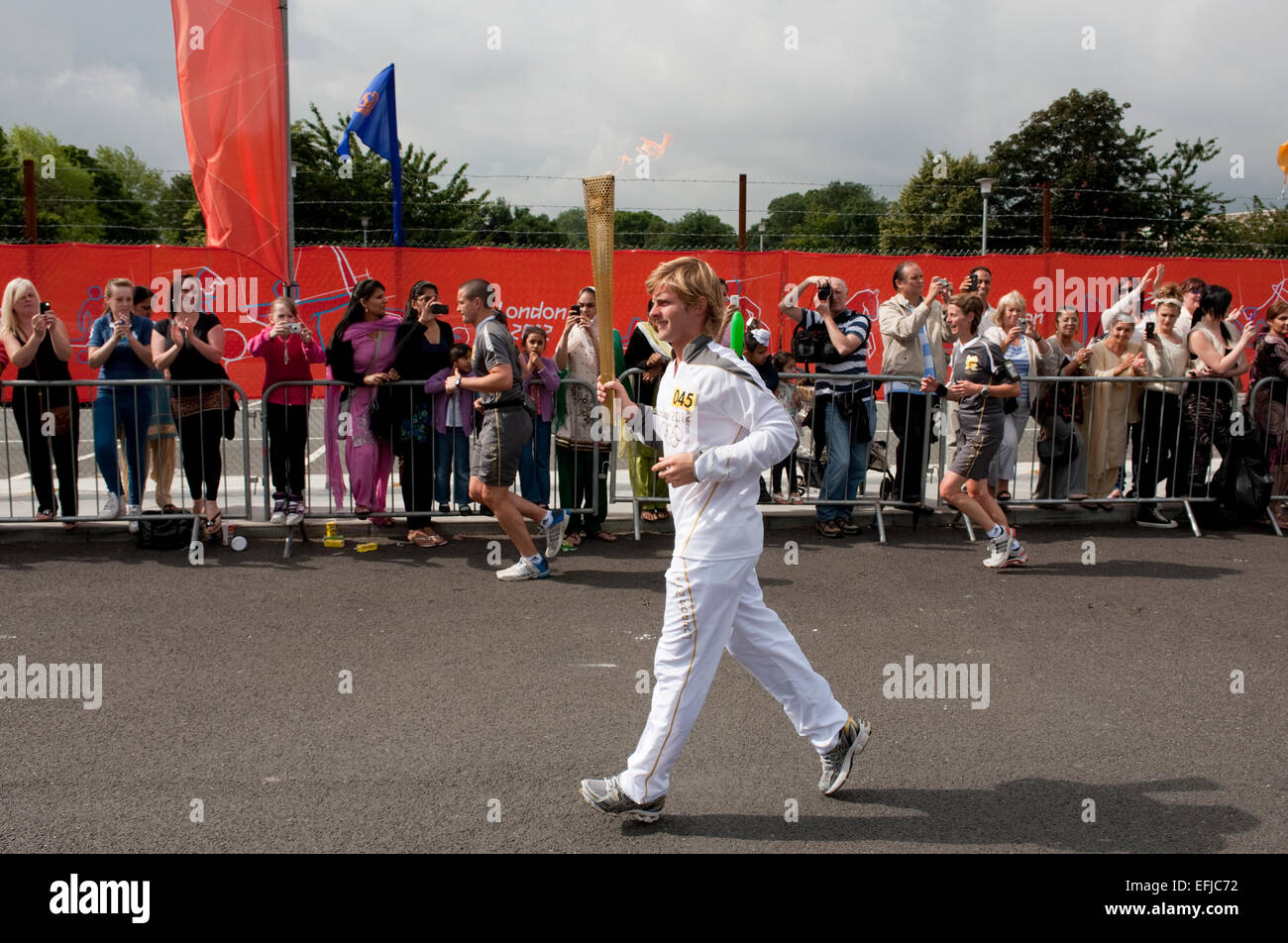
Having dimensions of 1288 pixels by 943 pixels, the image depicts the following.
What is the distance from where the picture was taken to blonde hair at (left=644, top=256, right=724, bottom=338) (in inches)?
147

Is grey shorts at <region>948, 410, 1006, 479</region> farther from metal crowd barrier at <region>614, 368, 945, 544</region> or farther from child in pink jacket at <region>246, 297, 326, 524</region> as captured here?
child in pink jacket at <region>246, 297, 326, 524</region>

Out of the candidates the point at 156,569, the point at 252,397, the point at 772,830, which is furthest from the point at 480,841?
the point at 252,397

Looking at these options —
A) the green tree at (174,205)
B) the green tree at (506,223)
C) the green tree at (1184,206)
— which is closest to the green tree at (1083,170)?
the green tree at (1184,206)

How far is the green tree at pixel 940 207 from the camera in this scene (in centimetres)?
4797

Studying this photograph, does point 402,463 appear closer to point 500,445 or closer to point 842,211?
point 500,445

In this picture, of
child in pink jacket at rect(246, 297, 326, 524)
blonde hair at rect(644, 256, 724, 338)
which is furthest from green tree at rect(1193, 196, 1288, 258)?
blonde hair at rect(644, 256, 724, 338)

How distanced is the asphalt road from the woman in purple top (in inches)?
41.8

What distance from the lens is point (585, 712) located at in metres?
4.89

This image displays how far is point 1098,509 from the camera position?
9664 mm

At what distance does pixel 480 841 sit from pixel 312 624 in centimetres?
305

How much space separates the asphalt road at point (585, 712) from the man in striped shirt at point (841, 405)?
109 centimetres

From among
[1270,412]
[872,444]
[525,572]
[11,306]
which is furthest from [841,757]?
[11,306]

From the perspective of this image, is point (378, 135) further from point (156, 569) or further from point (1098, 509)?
point (1098, 509)

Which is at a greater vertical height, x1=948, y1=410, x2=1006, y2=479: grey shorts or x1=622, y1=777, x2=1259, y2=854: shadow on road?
x1=948, y1=410, x2=1006, y2=479: grey shorts
